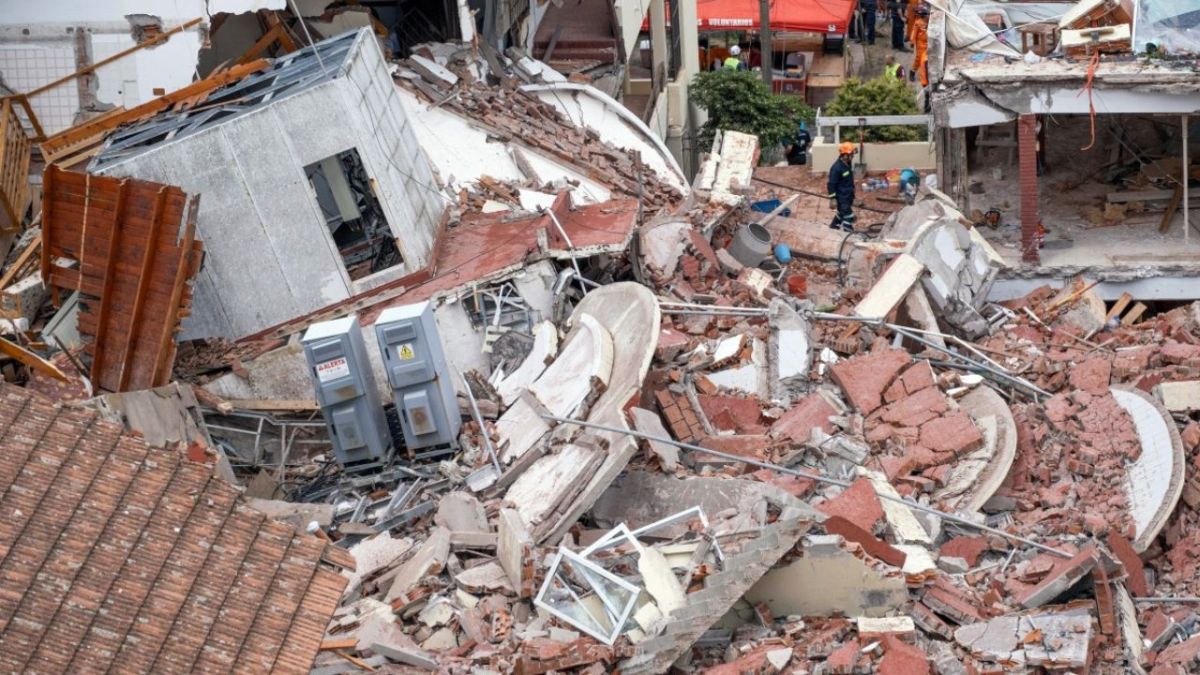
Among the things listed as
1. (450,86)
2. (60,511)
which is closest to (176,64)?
(450,86)

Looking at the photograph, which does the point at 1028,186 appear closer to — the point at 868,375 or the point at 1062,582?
the point at 868,375

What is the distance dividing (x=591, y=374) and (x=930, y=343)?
4502 mm

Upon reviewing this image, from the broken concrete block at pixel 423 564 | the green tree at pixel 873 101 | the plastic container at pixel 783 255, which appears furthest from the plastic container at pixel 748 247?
the green tree at pixel 873 101

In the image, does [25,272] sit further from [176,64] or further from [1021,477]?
[1021,477]

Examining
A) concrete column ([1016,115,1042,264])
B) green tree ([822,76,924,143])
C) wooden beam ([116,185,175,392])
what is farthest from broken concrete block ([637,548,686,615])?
green tree ([822,76,924,143])

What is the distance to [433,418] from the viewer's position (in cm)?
1479

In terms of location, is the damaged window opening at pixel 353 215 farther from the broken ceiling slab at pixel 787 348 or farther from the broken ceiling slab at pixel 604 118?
the broken ceiling slab at pixel 604 118

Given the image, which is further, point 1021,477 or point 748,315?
point 748,315

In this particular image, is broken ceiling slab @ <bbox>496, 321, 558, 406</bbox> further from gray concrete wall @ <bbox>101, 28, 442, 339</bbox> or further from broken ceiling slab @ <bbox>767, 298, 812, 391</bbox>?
broken ceiling slab @ <bbox>767, 298, 812, 391</bbox>

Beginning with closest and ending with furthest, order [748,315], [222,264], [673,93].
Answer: [222,264] < [748,315] < [673,93]

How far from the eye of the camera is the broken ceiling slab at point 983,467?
14.8 meters

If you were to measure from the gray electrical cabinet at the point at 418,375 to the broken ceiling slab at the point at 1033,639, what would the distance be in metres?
4.71

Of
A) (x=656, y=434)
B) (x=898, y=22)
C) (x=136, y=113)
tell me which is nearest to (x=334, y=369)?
(x=656, y=434)

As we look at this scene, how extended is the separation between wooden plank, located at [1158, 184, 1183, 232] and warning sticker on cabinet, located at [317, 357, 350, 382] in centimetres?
1228
